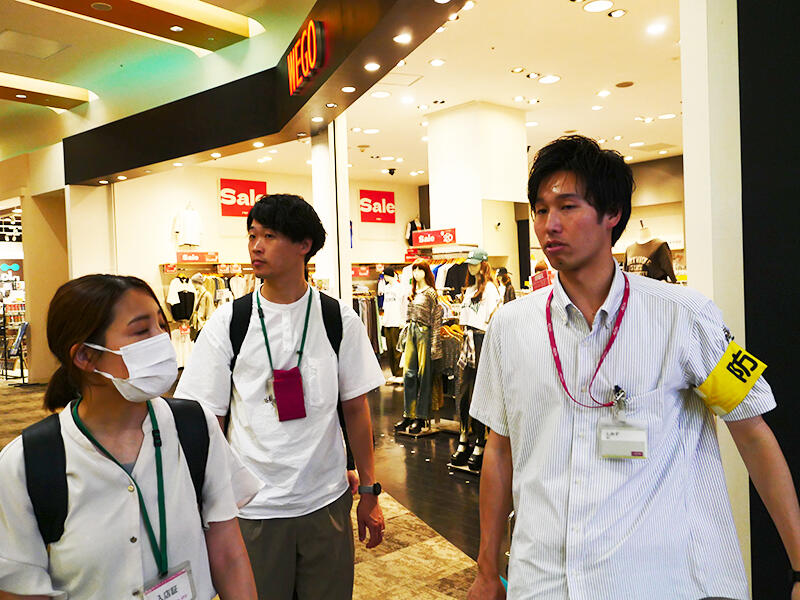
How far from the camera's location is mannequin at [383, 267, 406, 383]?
10.5 metres

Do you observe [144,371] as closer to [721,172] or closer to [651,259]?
[721,172]

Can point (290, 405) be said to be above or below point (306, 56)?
below

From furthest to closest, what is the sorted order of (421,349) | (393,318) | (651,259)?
(393,318)
(421,349)
(651,259)

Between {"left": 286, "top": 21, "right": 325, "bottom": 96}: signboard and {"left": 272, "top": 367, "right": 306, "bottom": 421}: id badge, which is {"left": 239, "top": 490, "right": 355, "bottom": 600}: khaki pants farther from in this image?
{"left": 286, "top": 21, "right": 325, "bottom": 96}: signboard

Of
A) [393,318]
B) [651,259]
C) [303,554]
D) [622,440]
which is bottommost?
[303,554]

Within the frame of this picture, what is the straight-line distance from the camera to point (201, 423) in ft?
4.45

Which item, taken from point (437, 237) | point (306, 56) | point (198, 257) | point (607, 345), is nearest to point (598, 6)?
point (306, 56)

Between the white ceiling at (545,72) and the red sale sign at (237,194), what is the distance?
3.94 ft

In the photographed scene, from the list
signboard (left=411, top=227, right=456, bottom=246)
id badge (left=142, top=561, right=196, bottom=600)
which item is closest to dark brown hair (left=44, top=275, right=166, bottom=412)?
id badge (left=142, top=561, right=196, bottom=600)

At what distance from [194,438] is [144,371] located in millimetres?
178

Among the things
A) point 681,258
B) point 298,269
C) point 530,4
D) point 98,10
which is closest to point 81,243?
point 98,10

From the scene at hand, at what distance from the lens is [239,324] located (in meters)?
2.05

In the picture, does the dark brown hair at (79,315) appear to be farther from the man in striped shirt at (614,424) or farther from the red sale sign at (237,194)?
the red sale sign at (237,194)

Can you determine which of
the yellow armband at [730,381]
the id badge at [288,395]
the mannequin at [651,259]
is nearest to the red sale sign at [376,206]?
the mannequin at [651,259]
